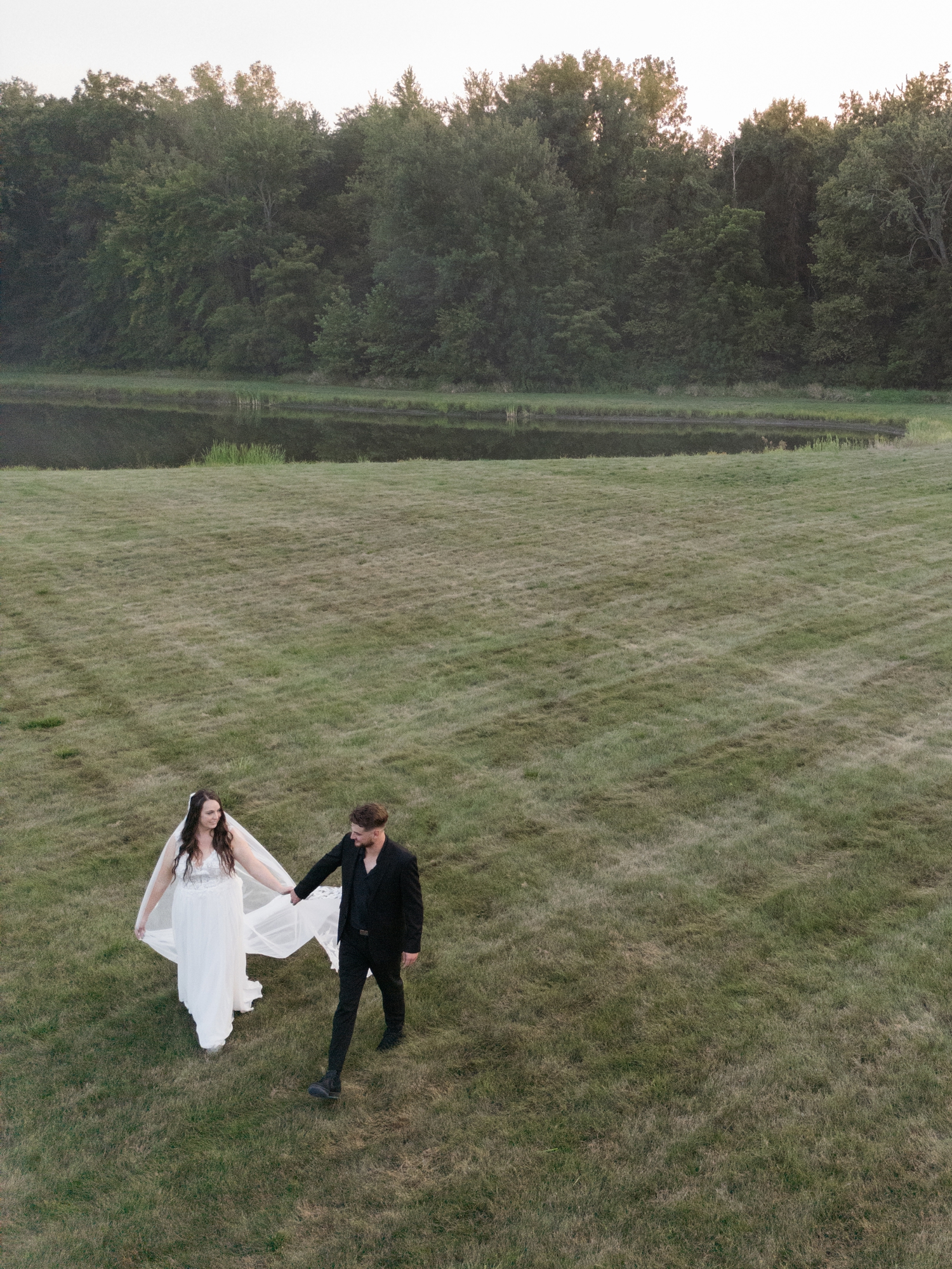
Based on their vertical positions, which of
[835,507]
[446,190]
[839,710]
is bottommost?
[839,710]

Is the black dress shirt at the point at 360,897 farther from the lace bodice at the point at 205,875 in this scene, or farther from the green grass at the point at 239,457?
the green grass at the point at 239,457

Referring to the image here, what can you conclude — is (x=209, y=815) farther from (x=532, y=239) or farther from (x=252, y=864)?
(x=532, y=239)

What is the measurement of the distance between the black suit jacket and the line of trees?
53.9 metres

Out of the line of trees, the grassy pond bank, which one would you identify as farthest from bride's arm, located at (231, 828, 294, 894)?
the line of trees

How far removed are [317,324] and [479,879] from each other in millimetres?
68505

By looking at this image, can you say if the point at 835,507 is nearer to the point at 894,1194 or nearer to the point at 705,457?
the point at 705,457

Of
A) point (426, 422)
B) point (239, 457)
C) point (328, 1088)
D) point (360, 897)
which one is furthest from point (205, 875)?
point (426, 422)

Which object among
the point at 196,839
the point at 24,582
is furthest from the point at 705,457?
the point at 196,839

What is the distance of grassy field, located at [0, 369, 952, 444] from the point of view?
44.7 m

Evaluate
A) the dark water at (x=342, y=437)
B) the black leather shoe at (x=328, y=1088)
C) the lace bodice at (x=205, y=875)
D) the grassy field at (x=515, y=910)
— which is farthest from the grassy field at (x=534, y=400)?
the black leather shoe at (x=328, y=1088)

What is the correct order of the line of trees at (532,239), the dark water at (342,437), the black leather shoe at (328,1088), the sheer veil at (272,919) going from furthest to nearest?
the line of trees at (532,239) < the dark water at (342,437) < the sheer veil at (272,919) < the black leather shoe at (328,1088)

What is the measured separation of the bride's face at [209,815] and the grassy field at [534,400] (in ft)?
108

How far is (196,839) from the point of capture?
5.75 meters

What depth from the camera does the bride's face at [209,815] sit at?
5.70 m
